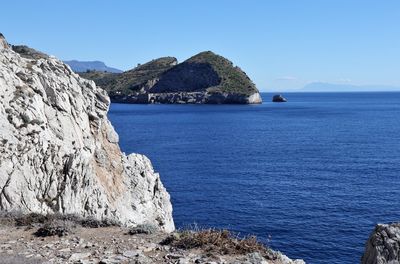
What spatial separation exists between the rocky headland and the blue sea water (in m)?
11.3

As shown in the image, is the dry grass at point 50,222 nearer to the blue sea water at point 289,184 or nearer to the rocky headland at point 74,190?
the rocky headland at point 74,190

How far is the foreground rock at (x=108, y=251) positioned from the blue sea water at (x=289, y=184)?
47.0 ft

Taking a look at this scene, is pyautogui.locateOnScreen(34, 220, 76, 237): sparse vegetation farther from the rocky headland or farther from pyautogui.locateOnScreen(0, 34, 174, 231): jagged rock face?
pyautogui.locateOnScreen(0, 34, 174, 231): jagged rock face

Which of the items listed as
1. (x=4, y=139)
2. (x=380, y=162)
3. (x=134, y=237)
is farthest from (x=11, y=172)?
(x=380, y=162)

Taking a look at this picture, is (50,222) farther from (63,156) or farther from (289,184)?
(289,184)

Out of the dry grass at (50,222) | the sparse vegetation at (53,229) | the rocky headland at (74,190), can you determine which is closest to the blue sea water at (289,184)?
the rocky headland at (74,190)

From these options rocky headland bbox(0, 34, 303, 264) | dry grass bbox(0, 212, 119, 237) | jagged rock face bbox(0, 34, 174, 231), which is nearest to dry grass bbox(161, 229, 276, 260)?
rocky headland bbox(0, 34, 303, 264)

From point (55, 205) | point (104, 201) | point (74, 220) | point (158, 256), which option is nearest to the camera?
point (158, 256)

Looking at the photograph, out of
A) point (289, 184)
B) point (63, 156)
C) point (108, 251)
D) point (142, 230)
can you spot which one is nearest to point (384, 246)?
point (142, 230)

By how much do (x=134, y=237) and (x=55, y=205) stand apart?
1239 cm

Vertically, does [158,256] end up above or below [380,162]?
above

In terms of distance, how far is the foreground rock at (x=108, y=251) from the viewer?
45.4ft

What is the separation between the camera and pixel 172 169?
7112cm

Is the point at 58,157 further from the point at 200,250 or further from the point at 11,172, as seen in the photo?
the point at 200,250
